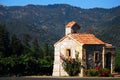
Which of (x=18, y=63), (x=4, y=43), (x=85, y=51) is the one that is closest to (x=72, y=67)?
(x=85, y=51)

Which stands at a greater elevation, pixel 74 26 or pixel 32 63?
pixel 74 26

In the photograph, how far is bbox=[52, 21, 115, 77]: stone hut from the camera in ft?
207

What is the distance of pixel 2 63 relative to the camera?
61594 millimetres

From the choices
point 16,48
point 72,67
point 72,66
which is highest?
point 16,48

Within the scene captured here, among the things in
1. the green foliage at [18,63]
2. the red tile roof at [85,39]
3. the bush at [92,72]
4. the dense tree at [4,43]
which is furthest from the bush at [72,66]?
the dense tree at [4,43]

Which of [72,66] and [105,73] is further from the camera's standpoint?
[72,66]

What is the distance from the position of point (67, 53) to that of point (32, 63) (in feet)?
16.4

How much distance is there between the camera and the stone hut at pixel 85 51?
63.0 meters

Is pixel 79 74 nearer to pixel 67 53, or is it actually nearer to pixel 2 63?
pixel 67 53

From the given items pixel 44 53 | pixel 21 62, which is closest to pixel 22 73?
pixel 21 62

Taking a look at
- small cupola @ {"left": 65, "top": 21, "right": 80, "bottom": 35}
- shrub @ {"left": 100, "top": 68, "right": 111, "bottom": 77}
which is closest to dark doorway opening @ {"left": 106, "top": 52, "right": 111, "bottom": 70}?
shrub @ {"left": 100, "top": 68, "right": 111, "bottom": 77}

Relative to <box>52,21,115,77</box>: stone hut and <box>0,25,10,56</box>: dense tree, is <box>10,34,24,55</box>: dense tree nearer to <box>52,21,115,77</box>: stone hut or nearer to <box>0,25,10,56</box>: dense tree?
<box>0,25,10,56</box>: dense tree

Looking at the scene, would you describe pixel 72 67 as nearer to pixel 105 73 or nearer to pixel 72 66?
pixel 72 66

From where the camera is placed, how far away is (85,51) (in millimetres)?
62781
